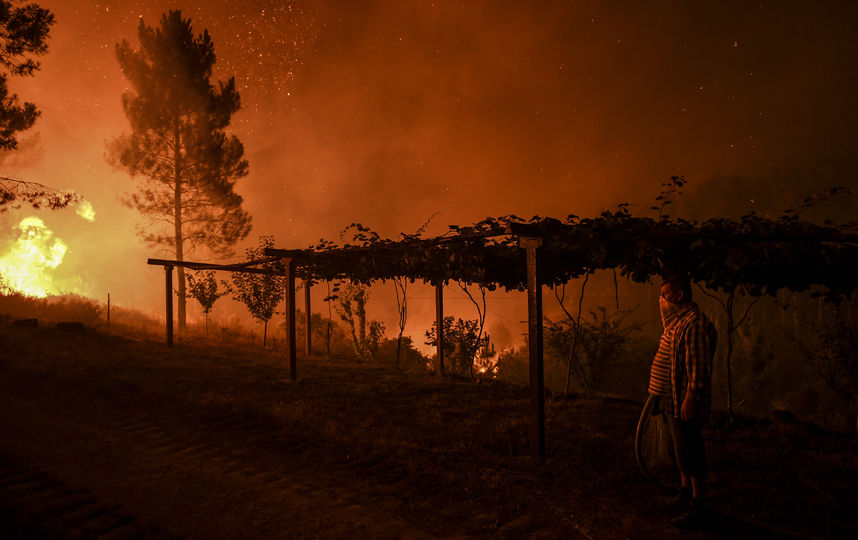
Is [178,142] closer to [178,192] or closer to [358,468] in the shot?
[178,192]

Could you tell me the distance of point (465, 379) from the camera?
12414 millimetres

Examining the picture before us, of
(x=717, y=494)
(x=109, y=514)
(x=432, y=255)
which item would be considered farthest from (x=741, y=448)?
(x=109, y=514)

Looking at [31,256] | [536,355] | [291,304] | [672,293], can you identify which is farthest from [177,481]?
[31,256]

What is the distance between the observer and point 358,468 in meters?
5.42

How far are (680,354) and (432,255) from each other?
6.57 metres

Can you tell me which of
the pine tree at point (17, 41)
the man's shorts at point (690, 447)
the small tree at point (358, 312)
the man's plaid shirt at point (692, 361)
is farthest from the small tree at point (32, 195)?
the man's shorts at point (690, 447)

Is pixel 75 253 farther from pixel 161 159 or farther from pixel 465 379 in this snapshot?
pixel 465 379

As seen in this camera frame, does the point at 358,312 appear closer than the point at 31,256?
Yes

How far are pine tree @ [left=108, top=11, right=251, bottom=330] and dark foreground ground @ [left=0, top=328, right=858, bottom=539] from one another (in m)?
16.9

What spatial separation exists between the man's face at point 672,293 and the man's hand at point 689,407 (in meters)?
0.81

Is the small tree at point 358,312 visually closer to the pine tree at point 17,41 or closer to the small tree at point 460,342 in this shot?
the small tree at point 460,342

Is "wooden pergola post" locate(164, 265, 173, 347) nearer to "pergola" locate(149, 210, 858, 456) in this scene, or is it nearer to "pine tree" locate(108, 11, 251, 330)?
"pine tree" locate(108, 11, 251, 330)

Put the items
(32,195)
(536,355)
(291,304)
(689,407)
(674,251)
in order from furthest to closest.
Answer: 1. (32,195)
2. (291,304)
3. (674,251)
4. (536,355)
5. (689,407)

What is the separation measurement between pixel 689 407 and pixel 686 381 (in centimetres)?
29
